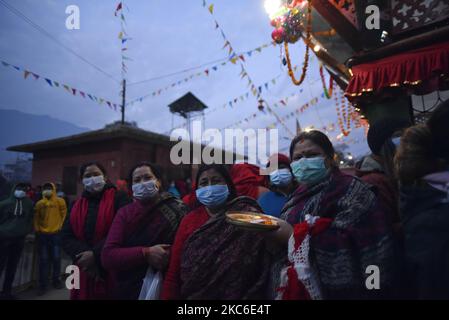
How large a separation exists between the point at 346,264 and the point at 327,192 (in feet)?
1.25

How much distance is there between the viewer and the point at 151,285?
1.91 meters

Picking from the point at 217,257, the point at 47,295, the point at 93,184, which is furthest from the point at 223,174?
the point at 47,295

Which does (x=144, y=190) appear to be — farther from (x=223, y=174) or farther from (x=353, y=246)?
(x=353, y=246)

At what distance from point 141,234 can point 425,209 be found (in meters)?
1.84

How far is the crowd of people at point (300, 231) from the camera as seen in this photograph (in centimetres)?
118

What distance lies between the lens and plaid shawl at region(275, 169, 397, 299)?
1.22m

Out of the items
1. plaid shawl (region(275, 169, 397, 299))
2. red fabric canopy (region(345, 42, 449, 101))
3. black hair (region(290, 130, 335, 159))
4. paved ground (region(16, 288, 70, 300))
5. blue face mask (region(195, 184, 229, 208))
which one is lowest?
paved ground (region(16, 288, 70, 300))

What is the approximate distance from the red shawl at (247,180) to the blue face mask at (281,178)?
260 millimetres

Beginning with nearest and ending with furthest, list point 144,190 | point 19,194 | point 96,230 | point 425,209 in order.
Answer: point 425,209
point 144,190
point 96,230
point 19,194

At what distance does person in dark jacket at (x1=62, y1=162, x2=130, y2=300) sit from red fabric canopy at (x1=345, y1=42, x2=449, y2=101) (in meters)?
3.10

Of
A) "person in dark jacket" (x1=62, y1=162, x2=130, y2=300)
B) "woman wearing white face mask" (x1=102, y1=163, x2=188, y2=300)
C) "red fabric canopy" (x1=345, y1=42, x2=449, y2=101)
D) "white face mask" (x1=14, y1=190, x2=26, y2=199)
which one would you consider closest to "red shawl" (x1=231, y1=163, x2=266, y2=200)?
"woman wearing white face mask" (x1=102, y1=163, x2=188, y2=300)

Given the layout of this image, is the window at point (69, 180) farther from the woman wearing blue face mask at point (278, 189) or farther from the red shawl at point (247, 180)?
the woman wearing blue face mask at point (278, 189)

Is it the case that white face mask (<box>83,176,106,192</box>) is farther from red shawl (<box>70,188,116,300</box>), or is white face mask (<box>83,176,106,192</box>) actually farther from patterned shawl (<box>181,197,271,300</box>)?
patterned shawl (<box>181,197,271,300</box>)
